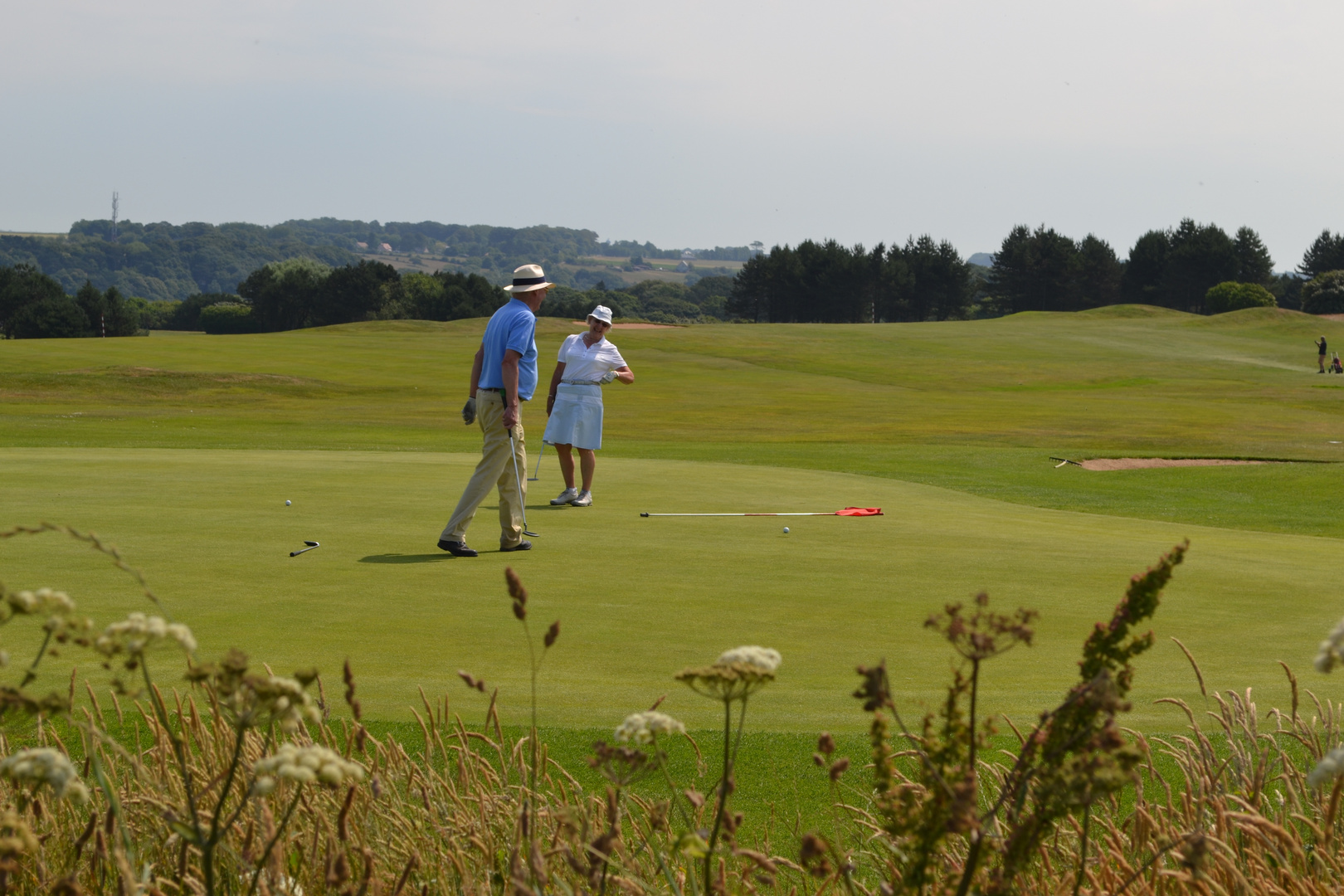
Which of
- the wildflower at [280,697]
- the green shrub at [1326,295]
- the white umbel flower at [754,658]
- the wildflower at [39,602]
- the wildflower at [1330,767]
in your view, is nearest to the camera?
the wildflower at [1330,767]

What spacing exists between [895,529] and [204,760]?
7.52 meters

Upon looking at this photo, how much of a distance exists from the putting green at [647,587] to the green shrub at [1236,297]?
98.3m

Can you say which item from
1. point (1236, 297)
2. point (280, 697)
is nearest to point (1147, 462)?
point (280, 697)

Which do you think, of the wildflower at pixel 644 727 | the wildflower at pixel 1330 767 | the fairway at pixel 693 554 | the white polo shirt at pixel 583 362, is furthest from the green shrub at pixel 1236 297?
the wildflower at pixel 1330 767

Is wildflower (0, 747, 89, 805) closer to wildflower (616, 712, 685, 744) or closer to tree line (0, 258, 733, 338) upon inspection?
wildflower (616, 712, 685, 744)

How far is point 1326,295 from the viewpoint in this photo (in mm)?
95188

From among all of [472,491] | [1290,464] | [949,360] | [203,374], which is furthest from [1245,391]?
[472,491]

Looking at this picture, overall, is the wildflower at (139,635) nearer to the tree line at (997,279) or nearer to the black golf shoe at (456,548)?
the black golf shoe at (456,548)

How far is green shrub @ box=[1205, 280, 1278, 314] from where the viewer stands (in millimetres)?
100500

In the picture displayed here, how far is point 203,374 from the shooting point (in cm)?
4522

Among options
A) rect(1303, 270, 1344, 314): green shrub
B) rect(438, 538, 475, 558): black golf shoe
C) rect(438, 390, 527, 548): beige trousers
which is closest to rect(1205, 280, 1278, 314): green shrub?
rect(1303, 270, 1344, 314): green shrub

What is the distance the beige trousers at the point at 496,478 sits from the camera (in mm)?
8984

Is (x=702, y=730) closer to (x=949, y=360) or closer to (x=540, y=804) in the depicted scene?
(x=540, y=804)

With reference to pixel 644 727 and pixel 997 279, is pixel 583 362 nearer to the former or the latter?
pixel 644 727
